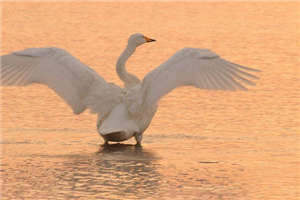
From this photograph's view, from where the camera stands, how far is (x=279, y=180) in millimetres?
13070

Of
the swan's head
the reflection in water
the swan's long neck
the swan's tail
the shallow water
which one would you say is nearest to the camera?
the reflection in water

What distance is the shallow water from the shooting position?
12.7 m

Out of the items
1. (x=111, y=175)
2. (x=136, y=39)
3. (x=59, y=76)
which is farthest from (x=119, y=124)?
(x=111, y=175)

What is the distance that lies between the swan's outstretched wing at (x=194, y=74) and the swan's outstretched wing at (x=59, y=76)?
2.75 ft

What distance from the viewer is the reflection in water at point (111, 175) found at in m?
12.4

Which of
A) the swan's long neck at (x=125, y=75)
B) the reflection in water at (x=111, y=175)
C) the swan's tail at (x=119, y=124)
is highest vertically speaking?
the swan's long neck at (x=125, y=75)

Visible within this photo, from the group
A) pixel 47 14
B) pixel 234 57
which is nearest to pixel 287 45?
pixel 234 57

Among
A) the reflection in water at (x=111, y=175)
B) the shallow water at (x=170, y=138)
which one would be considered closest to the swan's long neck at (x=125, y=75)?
the shallow water at (x=170, y=138)

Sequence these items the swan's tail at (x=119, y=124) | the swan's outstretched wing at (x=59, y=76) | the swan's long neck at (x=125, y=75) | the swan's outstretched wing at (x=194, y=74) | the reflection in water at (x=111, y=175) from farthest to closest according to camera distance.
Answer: the swan's long neck at (x=125, y=75) < the swan's outstretched wing at (x=59, y=76) < the swan's tail at (x=119, y=124) < the swan's outstretched wing at (x=194, y=74) < the reflection in water at (x=111, y=175)

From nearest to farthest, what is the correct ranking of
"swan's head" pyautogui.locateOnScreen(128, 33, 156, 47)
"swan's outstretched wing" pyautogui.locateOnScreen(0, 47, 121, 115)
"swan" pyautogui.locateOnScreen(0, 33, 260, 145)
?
"swan" pyautogui.locateOnScreen(0, 33, 260, 145) < "swan's outstretched wing" pyautogui.locateOnScreen(0, 47, 121, 115) < "swan's head" pyautogui.locateOnScreen(128, 33, 156, 47)

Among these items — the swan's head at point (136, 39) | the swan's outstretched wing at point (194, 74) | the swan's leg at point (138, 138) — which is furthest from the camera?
the swan's head at point (136, 39)

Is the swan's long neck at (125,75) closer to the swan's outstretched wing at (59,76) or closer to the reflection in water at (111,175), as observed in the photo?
the swan's outstretched wing at (59,76)

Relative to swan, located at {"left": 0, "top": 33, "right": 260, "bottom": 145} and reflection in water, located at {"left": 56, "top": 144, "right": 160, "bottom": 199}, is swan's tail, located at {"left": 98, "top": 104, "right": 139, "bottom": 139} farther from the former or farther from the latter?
reflection in water, located at {"left": 56, "top": 144, "right": 160, "bottom": 199}

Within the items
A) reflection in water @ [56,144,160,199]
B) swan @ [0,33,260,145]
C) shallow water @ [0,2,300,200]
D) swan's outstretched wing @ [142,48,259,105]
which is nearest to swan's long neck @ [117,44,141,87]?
swan @ [0,33,260,145]
